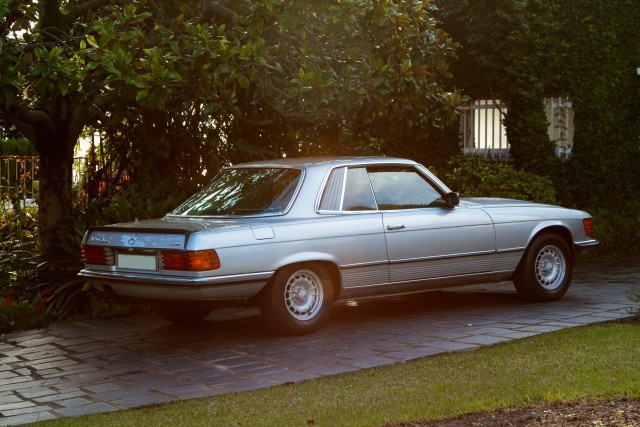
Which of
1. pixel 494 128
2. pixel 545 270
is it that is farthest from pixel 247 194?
pixel 494 128

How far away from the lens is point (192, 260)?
805 centimetres

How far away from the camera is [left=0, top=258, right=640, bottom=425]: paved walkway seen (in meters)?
7.11

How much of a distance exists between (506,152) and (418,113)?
5.29 m

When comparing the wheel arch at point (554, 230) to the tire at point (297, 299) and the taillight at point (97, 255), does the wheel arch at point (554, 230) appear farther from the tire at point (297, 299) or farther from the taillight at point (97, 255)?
the taillight at point (97, 255)

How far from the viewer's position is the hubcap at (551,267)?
34.4 ft

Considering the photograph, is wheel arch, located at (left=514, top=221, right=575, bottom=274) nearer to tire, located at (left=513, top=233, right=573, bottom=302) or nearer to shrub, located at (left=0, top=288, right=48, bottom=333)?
tire, located at (left=513, top=233, right=573, bottom=302)

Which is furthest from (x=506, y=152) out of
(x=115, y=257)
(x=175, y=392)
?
(x=175, y=392)

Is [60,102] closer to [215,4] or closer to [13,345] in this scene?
[215,4]

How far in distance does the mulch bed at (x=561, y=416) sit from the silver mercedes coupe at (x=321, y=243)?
307cm

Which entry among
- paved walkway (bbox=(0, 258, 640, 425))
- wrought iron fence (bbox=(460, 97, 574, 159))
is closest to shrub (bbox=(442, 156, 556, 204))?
wrought iron fence (bbox=(460, 97, 574, 159))

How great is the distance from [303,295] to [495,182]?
7.28 metres

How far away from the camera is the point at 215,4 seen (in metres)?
11.0

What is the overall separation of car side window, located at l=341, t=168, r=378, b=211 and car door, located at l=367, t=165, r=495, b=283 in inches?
3.0

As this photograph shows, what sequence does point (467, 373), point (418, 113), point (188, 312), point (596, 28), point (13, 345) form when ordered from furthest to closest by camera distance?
point (596, 28), point (418, 113), point (188, 312), point (13, 345), point (467, 373)
